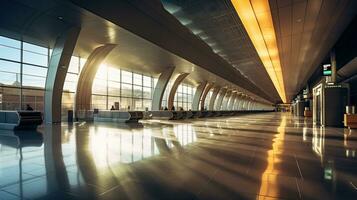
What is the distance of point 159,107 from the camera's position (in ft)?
89.5

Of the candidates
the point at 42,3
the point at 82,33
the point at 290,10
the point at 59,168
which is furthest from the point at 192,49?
the point at 59,168

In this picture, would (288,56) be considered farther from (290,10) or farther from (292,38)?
(290,10)

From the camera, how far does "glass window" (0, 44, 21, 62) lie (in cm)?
1621

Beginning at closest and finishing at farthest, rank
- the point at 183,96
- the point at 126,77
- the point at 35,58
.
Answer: the point at 35,58
the point at 126,77
the point at 183,96

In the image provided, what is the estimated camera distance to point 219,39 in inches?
603

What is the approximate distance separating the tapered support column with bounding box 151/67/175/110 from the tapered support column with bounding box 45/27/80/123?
1175cm

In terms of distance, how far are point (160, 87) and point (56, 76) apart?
12.9 m

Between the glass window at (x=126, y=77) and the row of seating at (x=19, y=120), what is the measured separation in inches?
615

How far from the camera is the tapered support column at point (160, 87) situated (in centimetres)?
2516

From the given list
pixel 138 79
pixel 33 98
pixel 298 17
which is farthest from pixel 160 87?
pixel 298 17

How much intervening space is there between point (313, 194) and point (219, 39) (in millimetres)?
13519

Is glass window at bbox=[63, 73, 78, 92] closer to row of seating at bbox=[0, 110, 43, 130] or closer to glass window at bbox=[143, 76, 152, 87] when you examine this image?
row of seating at bbox=[0, 110, 43, 130]

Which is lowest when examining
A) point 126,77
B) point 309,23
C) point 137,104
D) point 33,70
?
point 137,104

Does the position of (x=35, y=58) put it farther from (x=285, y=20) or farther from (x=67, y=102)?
(x=285, y=20)
